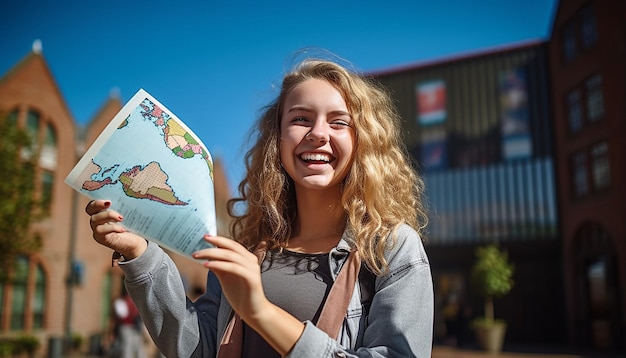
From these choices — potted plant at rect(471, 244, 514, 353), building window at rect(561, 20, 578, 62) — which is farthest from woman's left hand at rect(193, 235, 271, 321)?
building window at rect(561, 20, 578, 62)

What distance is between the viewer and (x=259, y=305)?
4.63ft

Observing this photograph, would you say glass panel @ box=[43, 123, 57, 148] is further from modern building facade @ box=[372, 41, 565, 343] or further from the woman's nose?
the woman's nose

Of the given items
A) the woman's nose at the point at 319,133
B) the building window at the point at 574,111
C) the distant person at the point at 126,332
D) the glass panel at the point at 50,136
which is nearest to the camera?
the woman's nose at the point at 319,133

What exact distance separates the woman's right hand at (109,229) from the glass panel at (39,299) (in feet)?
78.3

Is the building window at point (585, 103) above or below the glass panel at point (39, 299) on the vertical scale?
above

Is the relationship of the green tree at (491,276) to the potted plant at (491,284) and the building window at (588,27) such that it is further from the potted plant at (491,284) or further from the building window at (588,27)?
the building window at (588,27)

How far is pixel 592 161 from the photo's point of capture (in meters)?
26.1

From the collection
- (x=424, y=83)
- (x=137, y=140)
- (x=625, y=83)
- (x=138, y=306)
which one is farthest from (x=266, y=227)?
(x=424, y=83)

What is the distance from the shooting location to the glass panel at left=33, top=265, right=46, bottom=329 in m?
22.9

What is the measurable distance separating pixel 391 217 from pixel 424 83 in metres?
34.3

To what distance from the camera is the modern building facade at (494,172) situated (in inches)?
1174

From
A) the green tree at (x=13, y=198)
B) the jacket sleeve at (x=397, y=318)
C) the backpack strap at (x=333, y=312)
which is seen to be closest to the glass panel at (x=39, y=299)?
the green tree at (x=13, y=198)

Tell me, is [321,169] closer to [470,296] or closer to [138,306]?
[138,306]

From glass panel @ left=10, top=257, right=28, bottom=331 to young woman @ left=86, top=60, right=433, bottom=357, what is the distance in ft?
74.7
